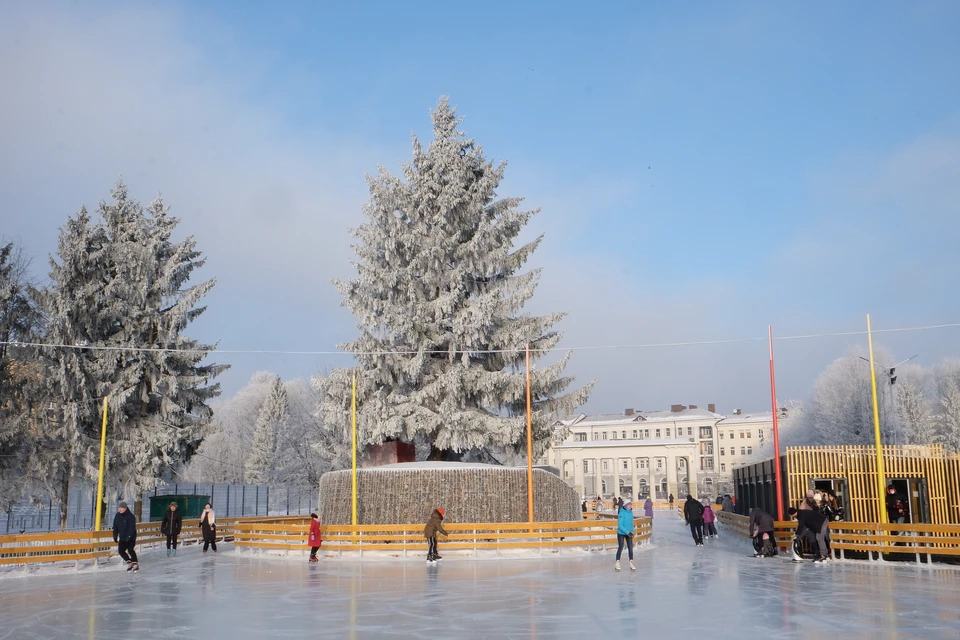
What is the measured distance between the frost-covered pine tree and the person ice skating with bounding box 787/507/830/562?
57.6m

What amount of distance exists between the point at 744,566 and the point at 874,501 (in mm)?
6304

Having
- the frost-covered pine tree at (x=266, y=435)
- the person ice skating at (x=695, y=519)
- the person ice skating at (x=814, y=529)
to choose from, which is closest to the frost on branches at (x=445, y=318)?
the person ice skating at (x=695, y=519)

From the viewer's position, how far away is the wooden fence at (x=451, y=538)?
1009 inches

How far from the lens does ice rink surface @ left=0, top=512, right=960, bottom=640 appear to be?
1233 cm

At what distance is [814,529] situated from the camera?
22172 millimetres

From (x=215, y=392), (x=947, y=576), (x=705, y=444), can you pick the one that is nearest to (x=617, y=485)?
(x=705, y=444)

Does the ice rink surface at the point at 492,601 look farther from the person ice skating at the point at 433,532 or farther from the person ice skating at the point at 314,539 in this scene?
the person ice skating at the point at 314,539

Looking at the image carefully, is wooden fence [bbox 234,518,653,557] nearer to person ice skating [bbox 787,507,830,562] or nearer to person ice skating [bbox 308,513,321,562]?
person ice skating [bbox 308,513,321,562]

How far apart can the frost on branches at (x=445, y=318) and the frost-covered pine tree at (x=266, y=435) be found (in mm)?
41094

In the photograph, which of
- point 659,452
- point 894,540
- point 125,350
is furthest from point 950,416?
point 125,350

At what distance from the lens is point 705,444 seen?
411ft

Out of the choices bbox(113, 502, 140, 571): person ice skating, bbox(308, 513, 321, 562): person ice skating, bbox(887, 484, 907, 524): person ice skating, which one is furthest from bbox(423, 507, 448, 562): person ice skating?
A: bbox(887, 484, 907, 524): person ice skating

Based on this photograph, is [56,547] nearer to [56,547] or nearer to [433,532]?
[56,547]

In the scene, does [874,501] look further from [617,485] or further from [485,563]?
→ [617,485]
